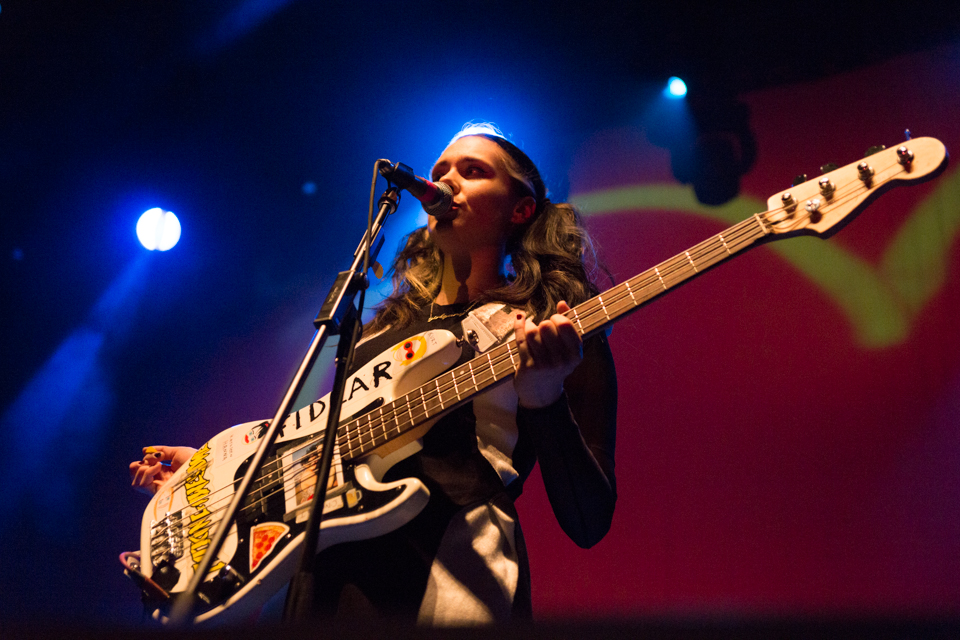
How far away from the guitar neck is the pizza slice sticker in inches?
8.4

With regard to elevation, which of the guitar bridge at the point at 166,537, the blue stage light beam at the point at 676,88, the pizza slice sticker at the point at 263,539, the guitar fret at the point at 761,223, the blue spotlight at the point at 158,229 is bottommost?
the pizza slice sticker at the point at 263,539

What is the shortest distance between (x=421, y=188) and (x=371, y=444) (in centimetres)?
69

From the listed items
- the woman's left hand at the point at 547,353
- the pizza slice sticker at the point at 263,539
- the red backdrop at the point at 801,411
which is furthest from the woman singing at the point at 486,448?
the red backdrop at the point at 801,411

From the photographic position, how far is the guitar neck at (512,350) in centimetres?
140

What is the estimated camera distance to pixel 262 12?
120 inches

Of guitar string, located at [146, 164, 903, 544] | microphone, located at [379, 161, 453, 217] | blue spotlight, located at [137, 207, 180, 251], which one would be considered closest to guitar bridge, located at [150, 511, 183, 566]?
guitar string, located at [146, 164, 903, 544]

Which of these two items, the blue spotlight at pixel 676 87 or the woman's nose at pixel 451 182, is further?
Answer: the blue spotlight at pixel 676 87

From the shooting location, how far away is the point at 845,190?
1372 millimetres

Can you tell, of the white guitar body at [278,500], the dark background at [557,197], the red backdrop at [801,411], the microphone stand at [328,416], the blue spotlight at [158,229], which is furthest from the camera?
the blue spotlight at [158,229]

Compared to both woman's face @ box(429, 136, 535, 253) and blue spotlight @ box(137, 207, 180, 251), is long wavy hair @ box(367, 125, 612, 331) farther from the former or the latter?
blue spotlight @ box(137, 207, 180, 251)

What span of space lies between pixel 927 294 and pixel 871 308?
7.8 inches

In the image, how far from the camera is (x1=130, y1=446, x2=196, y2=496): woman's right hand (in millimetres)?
1876

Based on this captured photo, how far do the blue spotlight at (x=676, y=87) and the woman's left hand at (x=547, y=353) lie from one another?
79.3 inches

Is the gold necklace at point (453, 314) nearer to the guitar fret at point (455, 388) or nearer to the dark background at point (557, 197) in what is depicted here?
the guitar fret at point (455, 388)
